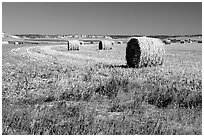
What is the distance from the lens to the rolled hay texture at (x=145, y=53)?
52.4ft

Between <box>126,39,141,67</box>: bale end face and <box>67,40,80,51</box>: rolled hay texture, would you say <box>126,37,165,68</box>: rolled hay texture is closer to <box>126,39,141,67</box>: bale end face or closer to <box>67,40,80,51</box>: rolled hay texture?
<box>126,39,141,67</box>: bale end face

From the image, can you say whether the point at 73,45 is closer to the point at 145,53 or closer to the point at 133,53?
the point at 133,53

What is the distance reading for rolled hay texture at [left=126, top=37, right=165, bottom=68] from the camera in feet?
52.4

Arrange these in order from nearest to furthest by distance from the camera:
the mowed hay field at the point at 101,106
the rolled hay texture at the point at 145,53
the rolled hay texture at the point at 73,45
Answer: the mowed hay field at the point at 101,106, the rolled hay texture at the point at 145,53, the rolled hay texture at the point at 73,45

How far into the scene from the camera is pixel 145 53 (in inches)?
637

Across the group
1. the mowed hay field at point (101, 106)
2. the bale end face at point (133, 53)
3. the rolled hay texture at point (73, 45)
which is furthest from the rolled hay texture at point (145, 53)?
the rolled hay texture at point (73, 45)

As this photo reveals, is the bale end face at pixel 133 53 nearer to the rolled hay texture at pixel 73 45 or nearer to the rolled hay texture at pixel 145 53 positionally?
the rolled hay texture at pixel 145 53

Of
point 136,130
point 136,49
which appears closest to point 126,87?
point 136,130

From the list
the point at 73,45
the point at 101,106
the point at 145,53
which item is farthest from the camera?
the point at 73,45

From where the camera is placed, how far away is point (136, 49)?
16.6 metres

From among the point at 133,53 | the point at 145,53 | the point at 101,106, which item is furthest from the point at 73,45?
the point at 101,106

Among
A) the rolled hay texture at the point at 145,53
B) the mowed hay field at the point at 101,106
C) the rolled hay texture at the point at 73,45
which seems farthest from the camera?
the rolled hay texture at the point at 73,45

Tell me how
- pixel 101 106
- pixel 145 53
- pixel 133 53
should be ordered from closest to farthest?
pixel 101 106 → pixel 145 53 → pixel 133 53

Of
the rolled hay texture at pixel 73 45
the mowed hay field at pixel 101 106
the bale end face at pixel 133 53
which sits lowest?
the mowed hay field at pixel 101 106
